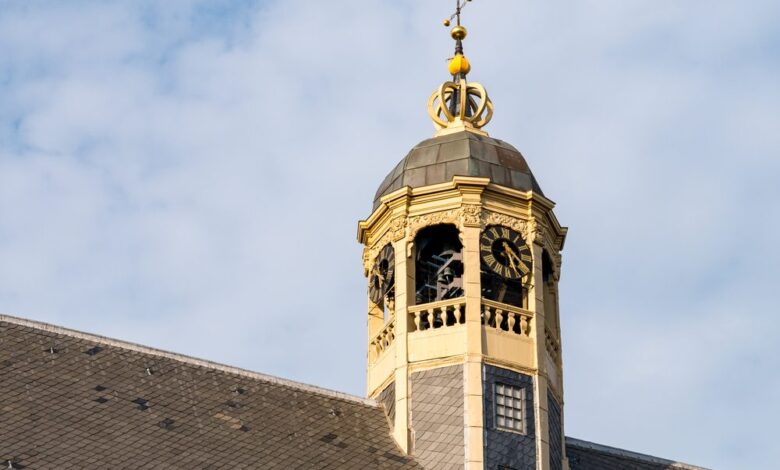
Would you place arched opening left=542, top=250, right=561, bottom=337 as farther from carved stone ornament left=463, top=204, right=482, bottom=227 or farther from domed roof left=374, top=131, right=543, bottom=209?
carved stone ornament left=463, top=204, right=482, bottom=227

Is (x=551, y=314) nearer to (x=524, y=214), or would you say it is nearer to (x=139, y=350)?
(x=524, y=214)

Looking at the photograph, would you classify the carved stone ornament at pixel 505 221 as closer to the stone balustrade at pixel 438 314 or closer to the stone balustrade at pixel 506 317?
the stone balustrade at pixel 506 317

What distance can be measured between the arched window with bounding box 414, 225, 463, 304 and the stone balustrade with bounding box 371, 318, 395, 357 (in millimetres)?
1224

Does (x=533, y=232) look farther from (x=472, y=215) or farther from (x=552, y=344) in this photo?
(x=552, y=344)

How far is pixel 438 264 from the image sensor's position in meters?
59.6

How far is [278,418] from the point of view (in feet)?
182

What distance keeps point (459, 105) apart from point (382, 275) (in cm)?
633

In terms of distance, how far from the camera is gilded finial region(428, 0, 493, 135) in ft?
205

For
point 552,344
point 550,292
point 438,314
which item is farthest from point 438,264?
point 552,344

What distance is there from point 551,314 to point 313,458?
9560mm

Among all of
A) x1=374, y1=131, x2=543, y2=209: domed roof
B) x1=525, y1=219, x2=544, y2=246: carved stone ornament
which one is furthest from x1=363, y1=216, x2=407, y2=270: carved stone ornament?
x1=525, y1=219, x2=544, y2=246: carved stone ornament

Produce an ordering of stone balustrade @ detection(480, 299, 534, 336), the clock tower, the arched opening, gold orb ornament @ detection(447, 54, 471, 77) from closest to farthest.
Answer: the clock tower → stone balustrade @ detection(480, 299, 534, 336) → the arched opening → gold orb ornament @ detection(447, 54, 471, 77)

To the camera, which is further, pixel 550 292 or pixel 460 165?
pixel 550 292

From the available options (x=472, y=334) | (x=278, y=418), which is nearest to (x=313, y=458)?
(x=278, y=418)
